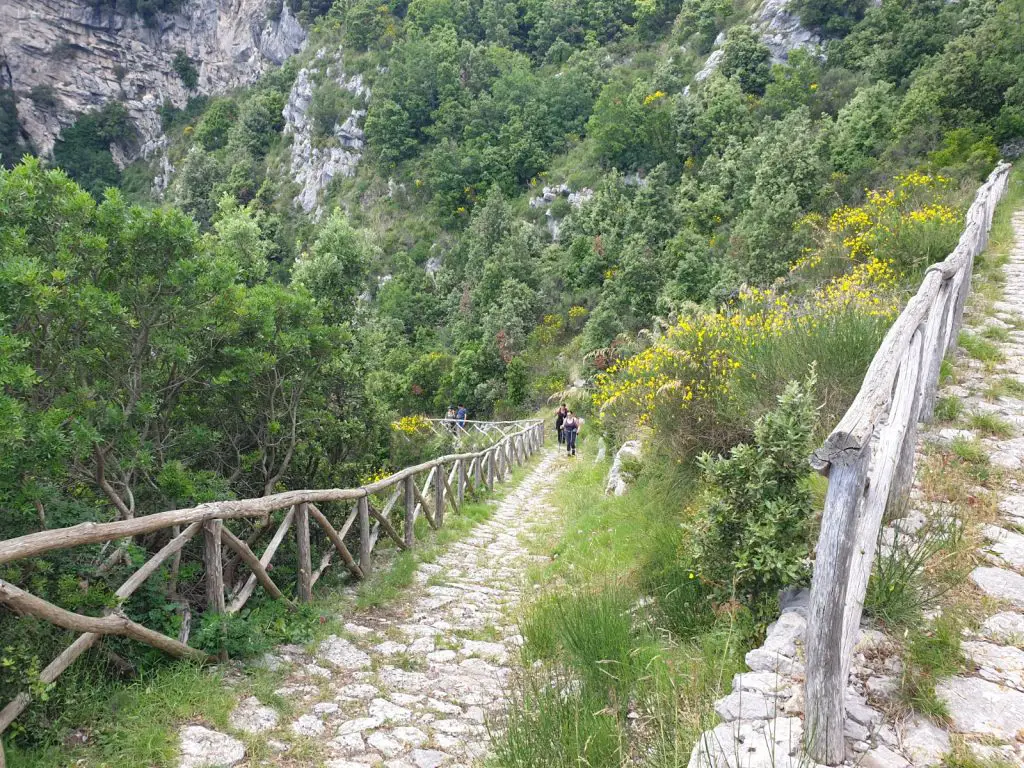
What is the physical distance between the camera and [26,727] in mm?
2717

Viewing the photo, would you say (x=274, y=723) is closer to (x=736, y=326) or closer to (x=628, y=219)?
(x=736, y=326)

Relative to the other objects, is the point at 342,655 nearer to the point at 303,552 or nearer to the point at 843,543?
the point at 303,552

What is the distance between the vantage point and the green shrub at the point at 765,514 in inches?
120

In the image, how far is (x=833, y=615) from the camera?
6.42ft

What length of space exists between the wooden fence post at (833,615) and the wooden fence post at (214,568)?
3605 mm

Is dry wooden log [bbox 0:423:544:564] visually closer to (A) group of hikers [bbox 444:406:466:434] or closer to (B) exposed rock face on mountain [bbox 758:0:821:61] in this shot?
(A) group of hikers [bbox 444:406:466:434]

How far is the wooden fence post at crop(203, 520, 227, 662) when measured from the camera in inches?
155

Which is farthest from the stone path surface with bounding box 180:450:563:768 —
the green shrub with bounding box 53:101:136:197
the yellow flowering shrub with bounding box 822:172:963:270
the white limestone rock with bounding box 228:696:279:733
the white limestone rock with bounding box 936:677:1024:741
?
the green shrub with bounding box 53:101:136:197

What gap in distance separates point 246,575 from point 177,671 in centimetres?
216

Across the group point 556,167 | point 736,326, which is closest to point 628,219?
point 556,167

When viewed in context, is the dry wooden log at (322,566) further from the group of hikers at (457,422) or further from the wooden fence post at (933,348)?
the group of hikers at (457,422)

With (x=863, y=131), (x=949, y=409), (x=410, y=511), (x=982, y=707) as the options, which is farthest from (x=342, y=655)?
(x=863, y=131)

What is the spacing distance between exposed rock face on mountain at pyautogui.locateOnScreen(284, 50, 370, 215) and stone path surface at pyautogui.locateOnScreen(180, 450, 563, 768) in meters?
67.5

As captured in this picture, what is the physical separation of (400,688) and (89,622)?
1.86 metres
